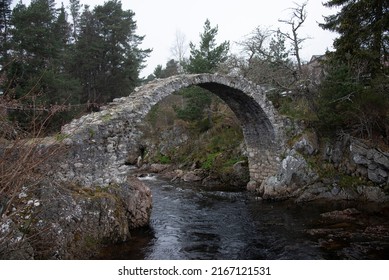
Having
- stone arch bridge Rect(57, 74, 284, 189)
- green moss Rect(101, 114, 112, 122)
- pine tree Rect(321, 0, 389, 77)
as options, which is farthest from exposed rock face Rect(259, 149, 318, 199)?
green moss Rect(101, 114, 112, 122)

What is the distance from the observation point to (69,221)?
694cm

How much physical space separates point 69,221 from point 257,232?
5.03 meters

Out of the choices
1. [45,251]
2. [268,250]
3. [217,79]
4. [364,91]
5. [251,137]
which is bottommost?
[268,250]

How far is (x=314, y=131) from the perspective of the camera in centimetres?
1369

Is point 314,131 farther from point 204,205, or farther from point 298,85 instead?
point 204,205

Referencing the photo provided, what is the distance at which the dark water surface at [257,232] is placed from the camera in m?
7.43

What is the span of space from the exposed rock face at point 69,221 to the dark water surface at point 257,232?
1.49ft

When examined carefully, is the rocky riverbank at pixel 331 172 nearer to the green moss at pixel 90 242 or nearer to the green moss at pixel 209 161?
the green moss at pixel 209 161

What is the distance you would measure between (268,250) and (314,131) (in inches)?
295

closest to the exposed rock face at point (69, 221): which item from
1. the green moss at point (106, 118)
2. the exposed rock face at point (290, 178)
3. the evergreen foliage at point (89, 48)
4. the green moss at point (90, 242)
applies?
the green moss at point (90, 242)

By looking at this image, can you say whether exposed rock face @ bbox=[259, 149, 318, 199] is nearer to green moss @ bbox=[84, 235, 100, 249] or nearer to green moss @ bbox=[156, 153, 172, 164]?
green moss @ bbox=[84, 235, 100, 249]

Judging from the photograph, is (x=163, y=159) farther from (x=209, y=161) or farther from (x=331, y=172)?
(x=331, y=172)
